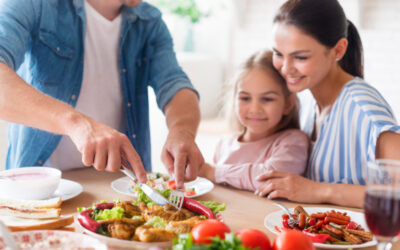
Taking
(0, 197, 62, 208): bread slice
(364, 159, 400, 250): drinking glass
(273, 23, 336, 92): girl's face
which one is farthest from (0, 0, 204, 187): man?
(364, 159, 400, 250): drinking glass

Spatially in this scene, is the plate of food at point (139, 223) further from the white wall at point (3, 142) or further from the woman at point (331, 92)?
the white wall at point (3, 142)

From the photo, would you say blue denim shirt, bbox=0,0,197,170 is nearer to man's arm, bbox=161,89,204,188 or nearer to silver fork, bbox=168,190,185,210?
man's arm, bbox=161,89,204,188

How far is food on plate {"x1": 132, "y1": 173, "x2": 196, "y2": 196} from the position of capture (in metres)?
1.37

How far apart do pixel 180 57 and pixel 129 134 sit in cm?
364

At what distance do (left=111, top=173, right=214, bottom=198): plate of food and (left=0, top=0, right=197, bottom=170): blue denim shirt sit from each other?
0.43 m

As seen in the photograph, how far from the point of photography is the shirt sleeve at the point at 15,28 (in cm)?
142

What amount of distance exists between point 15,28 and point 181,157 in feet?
2.52

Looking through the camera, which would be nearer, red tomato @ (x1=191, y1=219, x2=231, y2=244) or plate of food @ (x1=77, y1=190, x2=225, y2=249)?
red tomato @ (x1=191, y1=219, x2=231, y2=244)

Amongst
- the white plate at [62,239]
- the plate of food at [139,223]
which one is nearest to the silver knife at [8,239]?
the white plate at [62,239]

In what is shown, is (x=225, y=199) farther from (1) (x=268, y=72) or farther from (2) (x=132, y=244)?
(1) (x=268, y=72)

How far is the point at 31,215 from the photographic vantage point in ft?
3.42

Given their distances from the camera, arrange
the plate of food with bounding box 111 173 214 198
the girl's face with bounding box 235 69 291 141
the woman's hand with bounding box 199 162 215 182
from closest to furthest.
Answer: the plate of food with bounding box 111 173 214 198 → the woman's hand with bounding box 199 162 215 182 → the girl's face with bounding box 235 69 291 141

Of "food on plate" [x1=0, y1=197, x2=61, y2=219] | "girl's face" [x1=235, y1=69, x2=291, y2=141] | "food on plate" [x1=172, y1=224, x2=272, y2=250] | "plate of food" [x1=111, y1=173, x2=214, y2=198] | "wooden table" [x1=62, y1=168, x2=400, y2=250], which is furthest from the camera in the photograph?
"girl's face" [x1=235, y1=69, x2=291, y2=141]

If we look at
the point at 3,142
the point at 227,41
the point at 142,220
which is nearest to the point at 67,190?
the point at 142,220
